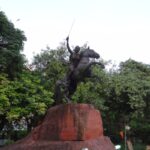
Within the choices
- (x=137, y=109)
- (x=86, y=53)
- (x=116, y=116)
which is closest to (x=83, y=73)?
(x=86, y=53)

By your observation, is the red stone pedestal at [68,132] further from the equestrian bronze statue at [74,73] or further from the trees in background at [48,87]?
Result: the trees in background at [48,87]

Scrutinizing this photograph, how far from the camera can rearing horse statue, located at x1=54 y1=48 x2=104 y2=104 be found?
18047 mm

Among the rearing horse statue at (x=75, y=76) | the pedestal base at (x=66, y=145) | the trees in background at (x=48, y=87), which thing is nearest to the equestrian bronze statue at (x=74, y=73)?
the rearing horse statue at (x=75, y=76)

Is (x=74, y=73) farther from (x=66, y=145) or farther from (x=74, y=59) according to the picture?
(x=66, y=145)

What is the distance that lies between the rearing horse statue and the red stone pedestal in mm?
651

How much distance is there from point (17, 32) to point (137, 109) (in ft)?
35.9

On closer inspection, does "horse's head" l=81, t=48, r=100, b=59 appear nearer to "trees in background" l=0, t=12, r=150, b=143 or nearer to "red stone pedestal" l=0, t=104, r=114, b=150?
"red stone pedestal" l=0, t=104, r=114, b=150

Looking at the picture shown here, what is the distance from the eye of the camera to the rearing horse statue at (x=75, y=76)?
18.0 metres

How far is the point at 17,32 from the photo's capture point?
32.3 m

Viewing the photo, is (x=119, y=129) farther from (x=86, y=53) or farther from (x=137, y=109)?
(x=86, y=53)

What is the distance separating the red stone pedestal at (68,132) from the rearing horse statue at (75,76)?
651 mm

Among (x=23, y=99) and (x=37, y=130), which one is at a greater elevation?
(x=23, y=99)

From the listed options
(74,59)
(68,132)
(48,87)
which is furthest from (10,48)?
(68,132)

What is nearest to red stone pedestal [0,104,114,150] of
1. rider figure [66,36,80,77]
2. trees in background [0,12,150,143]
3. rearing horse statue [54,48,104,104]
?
rearing horse statue [54,48,104,104]
